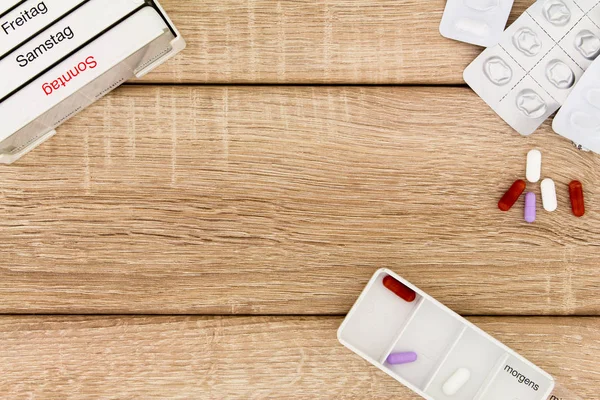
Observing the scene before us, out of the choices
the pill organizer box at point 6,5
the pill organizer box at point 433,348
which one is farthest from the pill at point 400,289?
the pill organizer box at point 6,5

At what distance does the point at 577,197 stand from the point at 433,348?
9.9 inches

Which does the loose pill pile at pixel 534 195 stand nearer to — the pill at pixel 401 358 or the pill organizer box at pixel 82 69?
the pill at pixel 401 358

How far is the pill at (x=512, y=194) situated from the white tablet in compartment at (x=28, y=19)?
1.71ft

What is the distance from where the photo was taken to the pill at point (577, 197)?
2.20 feet

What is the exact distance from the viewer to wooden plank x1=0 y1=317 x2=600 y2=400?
2.22 ft

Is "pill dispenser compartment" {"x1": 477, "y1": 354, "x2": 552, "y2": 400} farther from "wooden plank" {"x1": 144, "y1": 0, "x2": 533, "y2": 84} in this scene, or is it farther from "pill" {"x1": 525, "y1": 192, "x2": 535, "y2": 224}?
"wooden plank" {"x1": 144, "y1": 0, "x2": 533, "y2": 84}

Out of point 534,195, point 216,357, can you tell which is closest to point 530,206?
point 534,195

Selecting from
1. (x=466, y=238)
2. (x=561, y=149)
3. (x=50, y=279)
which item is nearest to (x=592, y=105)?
(x=561, y=149)

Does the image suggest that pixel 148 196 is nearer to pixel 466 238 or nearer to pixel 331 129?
pixel 331 129

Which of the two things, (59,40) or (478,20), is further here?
(478,20)

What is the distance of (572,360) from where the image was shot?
0.68 m

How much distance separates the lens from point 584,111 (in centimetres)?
66

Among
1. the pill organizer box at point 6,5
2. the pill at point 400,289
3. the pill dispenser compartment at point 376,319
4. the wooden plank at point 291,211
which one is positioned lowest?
the pill dispenser compartment at point 376,319

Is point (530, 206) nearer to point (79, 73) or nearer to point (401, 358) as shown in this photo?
point (401, 358)
